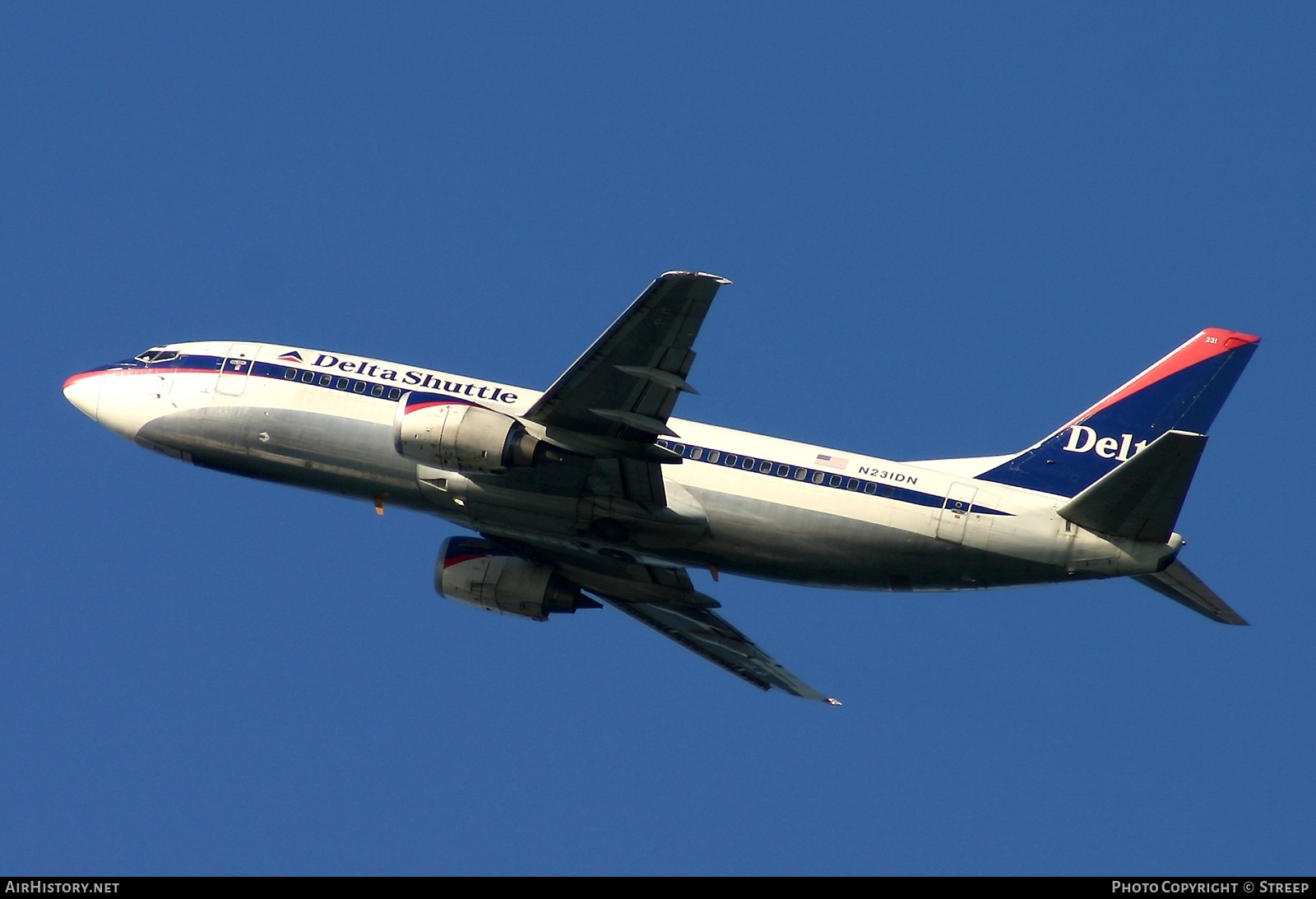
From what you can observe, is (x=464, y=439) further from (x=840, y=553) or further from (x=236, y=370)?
(x=840, y=553)

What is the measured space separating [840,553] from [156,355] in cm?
2176

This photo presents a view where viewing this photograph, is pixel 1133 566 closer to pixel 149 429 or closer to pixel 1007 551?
pixel 1007 551

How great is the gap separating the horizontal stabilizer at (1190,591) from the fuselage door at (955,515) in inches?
180

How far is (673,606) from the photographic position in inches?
1864

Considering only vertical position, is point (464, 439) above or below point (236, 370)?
below

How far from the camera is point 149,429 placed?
4616 centimetres

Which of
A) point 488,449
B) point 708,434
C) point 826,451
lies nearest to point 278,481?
point 488,449

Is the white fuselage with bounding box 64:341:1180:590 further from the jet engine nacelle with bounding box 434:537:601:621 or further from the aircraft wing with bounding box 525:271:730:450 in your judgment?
the jet engine nacelle with bounding box 434:537:601:621

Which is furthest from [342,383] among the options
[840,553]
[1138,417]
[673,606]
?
[1138,417]

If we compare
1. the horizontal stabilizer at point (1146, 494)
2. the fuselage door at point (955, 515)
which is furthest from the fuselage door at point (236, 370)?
the horizontal stabilizer at point (1146, 494)

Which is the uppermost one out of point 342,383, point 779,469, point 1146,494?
point 342,383

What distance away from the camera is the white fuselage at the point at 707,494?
40.0 m

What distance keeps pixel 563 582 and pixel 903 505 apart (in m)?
11.5

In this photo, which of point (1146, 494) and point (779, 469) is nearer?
point (1146, 494)
